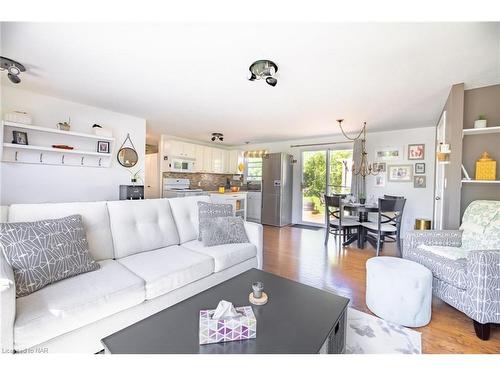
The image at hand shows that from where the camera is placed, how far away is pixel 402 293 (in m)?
1.76

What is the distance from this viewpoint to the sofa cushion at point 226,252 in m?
2.08

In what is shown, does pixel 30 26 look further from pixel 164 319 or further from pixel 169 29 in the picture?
pixel 164 319

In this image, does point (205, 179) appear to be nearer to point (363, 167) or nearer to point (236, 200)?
point (236, 200)

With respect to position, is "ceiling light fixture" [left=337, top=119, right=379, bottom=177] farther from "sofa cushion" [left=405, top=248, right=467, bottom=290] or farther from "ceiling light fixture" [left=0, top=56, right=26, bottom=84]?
"ceiling light fixture" [left=0, top=56, right=26, bottom=84]

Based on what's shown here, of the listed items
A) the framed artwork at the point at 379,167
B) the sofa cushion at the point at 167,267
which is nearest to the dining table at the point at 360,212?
the framed artwork at the point at 379,167

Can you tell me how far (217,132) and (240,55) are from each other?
3.26m

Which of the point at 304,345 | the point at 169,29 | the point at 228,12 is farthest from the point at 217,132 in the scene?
the point at 304,345

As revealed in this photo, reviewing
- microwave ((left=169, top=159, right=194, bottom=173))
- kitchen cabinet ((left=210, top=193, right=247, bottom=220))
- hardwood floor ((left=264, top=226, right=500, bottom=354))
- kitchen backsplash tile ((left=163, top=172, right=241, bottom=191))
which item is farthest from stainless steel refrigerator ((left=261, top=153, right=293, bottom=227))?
microwave ((left=169, top=159, right=194, bottom=173))

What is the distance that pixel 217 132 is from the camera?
5133mm

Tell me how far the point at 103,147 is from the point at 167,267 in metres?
2.76

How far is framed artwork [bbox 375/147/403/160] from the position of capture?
4668mm

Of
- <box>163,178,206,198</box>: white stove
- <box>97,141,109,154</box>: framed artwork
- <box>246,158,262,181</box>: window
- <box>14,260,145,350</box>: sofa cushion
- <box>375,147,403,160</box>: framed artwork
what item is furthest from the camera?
<box>246,158,262,181</box>: window

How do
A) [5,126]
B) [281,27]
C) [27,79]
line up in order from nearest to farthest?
[281,27] → [27,79] → [5,126]

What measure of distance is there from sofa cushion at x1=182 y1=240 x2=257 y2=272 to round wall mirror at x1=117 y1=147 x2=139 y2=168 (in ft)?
7.56
